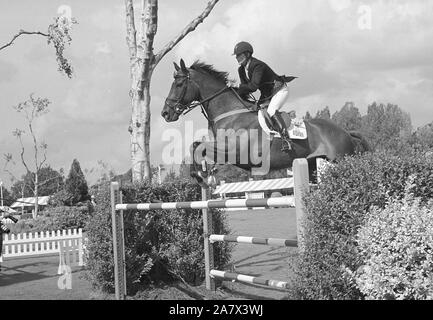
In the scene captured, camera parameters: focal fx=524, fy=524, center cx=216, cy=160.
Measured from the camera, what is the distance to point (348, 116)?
48.5m

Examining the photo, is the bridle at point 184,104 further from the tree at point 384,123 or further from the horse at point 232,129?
the tree at point 384,123

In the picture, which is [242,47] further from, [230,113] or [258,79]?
[230,113]

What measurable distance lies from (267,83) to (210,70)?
47.4 inches

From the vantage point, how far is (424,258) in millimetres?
3295

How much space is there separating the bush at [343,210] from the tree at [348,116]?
142 feet

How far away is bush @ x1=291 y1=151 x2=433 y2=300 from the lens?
348cm

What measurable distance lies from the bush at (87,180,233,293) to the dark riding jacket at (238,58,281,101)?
183 cm

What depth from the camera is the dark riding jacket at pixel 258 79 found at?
290 inches

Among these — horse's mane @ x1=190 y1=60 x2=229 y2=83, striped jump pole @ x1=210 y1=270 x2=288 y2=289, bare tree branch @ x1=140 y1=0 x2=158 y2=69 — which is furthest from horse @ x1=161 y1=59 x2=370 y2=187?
striped jump pole @ x1=210 y1=270 x2=288 y2=289
